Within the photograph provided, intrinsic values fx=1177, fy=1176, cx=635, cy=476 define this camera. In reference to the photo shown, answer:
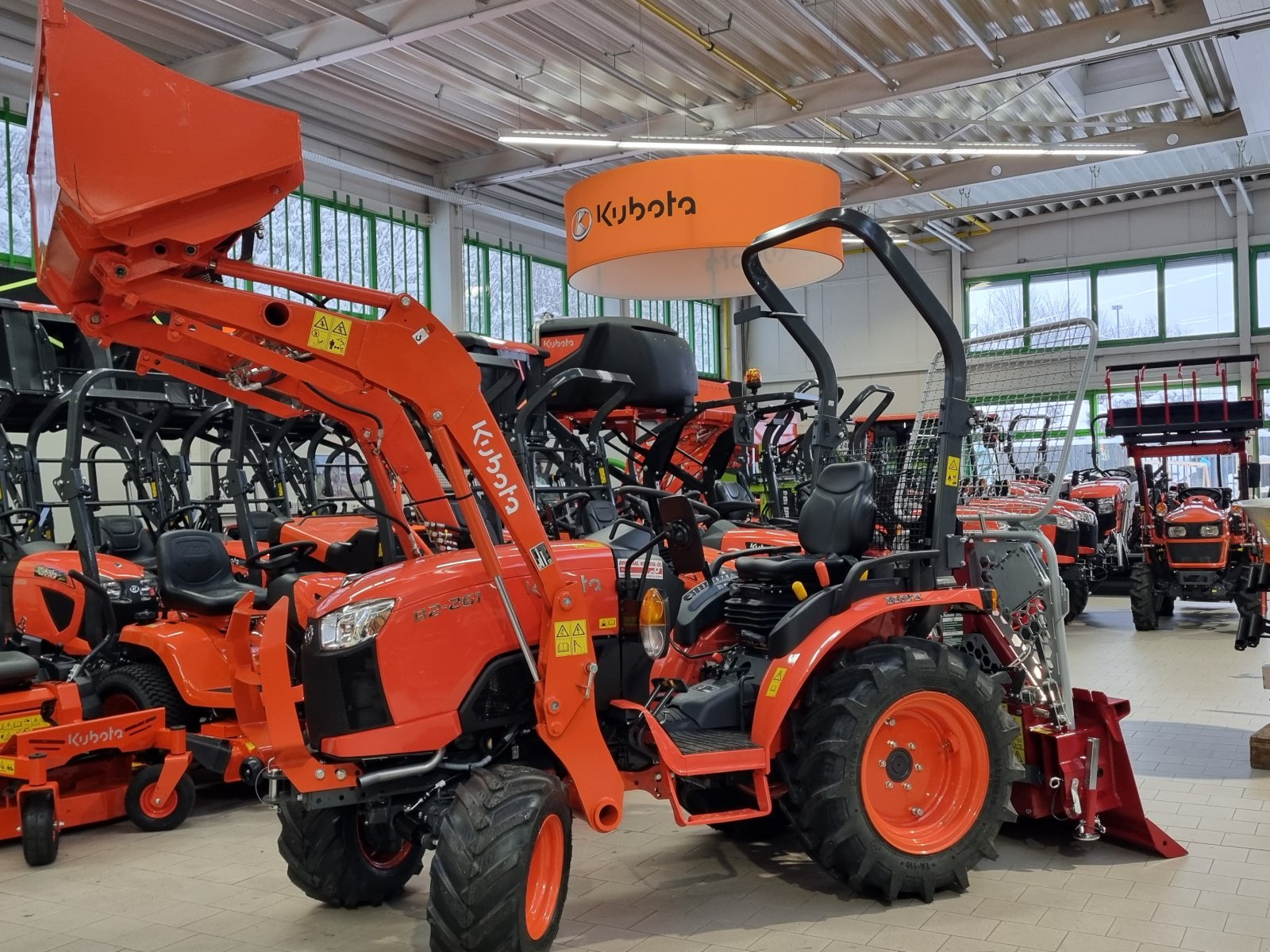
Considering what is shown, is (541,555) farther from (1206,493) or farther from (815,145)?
(1206,493)

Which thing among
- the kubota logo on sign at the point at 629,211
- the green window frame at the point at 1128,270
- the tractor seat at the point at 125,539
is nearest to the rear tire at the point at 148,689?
the tractor seat at the point at 125,539

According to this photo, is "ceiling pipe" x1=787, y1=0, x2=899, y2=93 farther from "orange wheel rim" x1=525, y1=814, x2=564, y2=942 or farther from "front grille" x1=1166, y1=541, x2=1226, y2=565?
"orange wheel rim" x1=525, y1=814, x2=564, y2=942

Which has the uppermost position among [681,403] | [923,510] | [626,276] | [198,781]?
[626,276]

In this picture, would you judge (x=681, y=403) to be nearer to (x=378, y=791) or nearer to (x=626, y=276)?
(x=626, y=276)

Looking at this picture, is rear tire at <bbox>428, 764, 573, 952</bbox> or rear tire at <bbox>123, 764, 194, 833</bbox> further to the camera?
rear tire at <bbox>123, 764, 194, 833</bbox>

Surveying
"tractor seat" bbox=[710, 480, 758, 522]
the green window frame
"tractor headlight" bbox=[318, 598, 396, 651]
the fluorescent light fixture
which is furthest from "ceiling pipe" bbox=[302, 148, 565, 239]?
"tractor headlight" bbox=[318, 598, 396, 651]

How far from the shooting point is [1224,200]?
17109 millimetres

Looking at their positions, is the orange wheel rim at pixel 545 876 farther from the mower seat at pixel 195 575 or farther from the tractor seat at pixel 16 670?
the tractor seat at pixel 16 670

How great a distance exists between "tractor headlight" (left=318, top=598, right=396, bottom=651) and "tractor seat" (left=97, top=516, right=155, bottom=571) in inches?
167

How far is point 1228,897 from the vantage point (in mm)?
3668

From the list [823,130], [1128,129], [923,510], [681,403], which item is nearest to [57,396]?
[681,403]

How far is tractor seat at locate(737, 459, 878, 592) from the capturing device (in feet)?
13.3

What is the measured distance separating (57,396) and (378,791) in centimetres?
486

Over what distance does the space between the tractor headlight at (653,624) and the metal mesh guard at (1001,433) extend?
1125 mm
